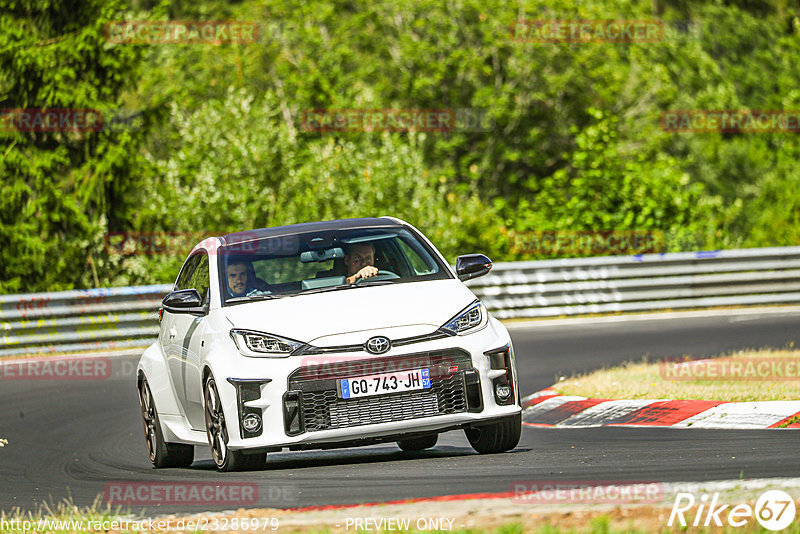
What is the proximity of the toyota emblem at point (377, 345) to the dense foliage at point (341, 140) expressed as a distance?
→ 15.2 m

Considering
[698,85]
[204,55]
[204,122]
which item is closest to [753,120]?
[698,85]

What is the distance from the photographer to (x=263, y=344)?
25.2 ft

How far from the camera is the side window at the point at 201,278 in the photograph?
885 centimetres

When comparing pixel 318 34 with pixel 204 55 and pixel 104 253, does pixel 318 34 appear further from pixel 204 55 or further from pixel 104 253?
pixel 104 253

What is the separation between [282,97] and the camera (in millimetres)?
37250

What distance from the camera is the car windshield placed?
849cm
